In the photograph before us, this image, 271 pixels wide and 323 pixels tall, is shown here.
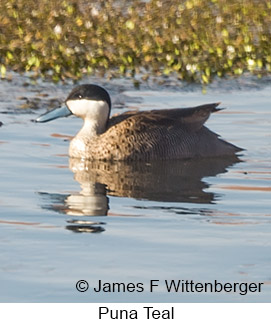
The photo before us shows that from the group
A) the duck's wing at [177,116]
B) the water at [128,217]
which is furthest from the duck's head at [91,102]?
the water at [128,217]

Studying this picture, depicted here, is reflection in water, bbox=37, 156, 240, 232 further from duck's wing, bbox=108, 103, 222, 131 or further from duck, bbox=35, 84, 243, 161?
duck's wing, bbox=108, 103, 222, 131

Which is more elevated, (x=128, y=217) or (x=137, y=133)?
(x=137, y=133)

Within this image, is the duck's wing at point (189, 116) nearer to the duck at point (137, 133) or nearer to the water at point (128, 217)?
the duck at point (137, 133)

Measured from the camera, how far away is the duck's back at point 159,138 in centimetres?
1355

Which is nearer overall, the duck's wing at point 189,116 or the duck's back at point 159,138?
the duck's back at point 159,138

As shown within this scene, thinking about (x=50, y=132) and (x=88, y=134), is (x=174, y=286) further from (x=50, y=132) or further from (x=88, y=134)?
(x=50, y=132)

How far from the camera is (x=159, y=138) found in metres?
13.7

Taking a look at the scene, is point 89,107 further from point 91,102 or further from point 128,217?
point 128,217

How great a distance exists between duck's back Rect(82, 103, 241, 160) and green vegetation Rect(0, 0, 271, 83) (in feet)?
14.3

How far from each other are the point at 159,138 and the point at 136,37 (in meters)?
6.73

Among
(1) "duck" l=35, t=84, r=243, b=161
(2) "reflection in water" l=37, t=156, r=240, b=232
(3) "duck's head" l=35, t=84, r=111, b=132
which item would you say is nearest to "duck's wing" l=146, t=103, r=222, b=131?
(1) "duck" l=35, t=84, r=243, b=161

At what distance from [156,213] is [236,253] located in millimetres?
1493

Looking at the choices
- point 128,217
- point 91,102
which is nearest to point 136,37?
point 91,102

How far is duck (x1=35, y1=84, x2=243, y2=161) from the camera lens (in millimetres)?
13562
